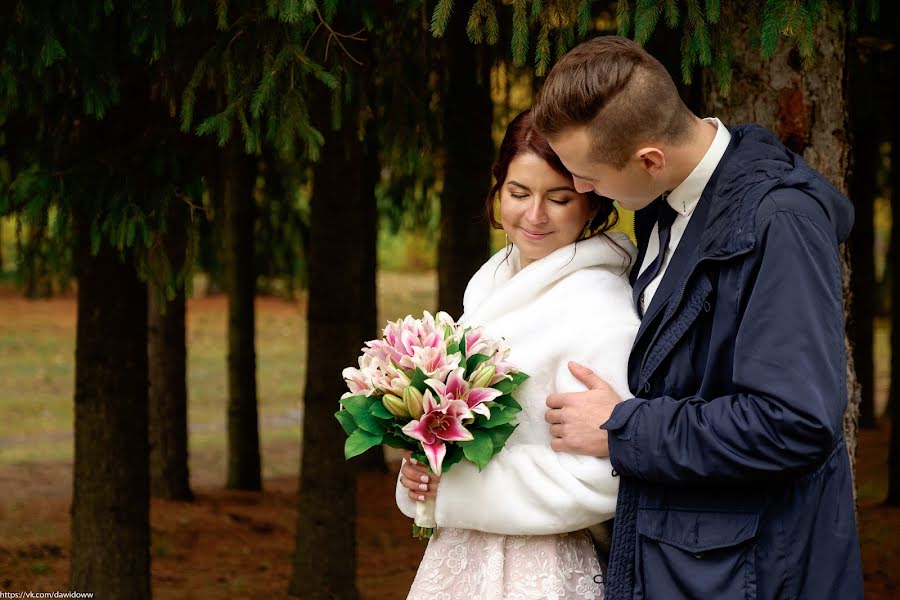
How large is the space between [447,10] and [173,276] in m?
2.36

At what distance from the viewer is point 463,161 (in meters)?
7.82

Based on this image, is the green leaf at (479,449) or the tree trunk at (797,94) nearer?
the green leaf at (479,449)

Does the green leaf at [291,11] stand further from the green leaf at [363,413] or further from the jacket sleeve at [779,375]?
the jacket sleeve at [779,375]

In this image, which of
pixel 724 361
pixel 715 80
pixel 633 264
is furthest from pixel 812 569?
pixel 715 80

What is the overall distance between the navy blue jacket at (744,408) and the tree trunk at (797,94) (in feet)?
3.44

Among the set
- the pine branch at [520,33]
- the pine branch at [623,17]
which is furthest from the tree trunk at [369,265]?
the pine branch at [623,17]

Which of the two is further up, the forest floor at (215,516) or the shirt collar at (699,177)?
the shirt collar at (699,177)

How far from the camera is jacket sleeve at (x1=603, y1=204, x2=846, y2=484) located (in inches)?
90.1

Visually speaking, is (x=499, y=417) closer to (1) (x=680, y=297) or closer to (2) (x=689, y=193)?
(1) (x=680, y=297)

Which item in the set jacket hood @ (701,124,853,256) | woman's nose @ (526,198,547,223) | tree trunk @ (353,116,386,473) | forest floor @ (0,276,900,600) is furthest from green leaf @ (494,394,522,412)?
tree trunk @ (353,116,386,473)

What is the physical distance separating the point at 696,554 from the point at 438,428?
0.74 metres

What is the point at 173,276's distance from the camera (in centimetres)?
529

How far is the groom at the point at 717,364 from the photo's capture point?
232 centimetres

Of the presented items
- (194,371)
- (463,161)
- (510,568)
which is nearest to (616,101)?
(510,568)
